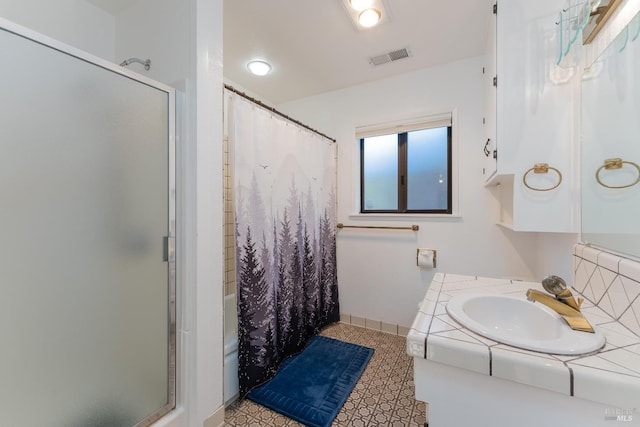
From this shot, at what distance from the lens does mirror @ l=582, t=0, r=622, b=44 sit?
3.13 feet

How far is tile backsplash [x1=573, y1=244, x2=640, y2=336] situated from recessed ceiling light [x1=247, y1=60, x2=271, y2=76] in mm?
2355

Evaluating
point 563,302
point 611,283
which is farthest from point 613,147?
point 563,302

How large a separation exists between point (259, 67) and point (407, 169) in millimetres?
1590

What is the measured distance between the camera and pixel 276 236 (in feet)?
5.90

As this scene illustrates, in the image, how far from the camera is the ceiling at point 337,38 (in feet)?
5.05

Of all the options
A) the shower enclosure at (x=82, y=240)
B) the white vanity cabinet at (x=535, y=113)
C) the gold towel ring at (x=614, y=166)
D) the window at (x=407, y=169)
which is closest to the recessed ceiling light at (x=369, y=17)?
the white vanity cabinet at (x=535, y=113)

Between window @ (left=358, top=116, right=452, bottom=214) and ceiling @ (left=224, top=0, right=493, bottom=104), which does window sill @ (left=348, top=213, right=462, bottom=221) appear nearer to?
window @ (left=358, top=116, right=452, bottom=214)

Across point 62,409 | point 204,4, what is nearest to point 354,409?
point 62,409

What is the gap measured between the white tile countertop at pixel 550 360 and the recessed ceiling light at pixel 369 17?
1704 mm

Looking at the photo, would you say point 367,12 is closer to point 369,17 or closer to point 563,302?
point 369,17

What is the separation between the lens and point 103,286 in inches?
41.3

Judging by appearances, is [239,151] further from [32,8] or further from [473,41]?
[473,41]

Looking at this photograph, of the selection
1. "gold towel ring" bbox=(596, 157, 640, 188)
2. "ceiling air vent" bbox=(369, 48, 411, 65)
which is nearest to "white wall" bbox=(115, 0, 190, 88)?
"ceiling air vent" bbox=(369, 48, 411, 65)

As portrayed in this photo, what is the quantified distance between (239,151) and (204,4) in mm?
715
